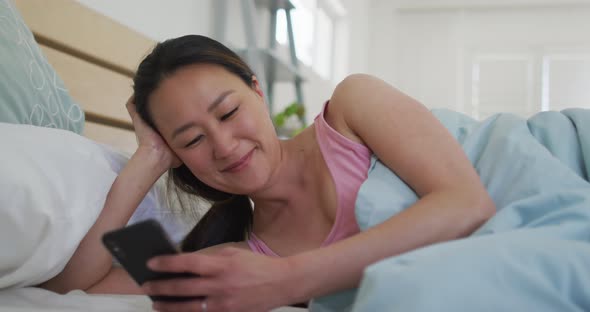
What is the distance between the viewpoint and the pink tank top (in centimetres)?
103

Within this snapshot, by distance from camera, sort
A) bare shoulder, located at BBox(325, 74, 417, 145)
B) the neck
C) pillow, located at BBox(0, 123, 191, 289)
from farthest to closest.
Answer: the neck < bare shoulder, located at BBox(325, 74, 417, 145) < pillow, located at BBox(0, 123, 191, 289)

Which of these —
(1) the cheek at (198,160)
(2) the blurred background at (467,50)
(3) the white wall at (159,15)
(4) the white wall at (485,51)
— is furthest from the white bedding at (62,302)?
(4) the white wall at (485,51)

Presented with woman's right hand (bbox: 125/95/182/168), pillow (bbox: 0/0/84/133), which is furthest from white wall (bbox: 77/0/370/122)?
woman's right hand (bbox: 125/95/182/168)

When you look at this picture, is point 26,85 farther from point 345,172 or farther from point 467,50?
point 467,50

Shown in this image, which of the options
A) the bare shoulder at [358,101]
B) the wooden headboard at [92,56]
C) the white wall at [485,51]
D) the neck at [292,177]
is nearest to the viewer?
the bare shoulder at [358,101]

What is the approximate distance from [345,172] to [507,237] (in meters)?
0.46

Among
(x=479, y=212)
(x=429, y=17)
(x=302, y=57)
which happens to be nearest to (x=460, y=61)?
(x=429, y=17)

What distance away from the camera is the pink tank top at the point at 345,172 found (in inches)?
40.4

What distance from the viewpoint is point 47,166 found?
0.90m

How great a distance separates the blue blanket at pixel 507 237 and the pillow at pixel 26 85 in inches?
24.9

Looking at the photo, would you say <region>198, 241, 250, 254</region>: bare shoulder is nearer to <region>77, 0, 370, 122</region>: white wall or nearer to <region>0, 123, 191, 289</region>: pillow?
<region>0, 123, 191, 289</region>: pillow

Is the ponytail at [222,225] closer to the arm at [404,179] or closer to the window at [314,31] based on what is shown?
the arm at [404,179]

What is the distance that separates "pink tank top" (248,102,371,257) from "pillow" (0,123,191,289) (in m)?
0.41

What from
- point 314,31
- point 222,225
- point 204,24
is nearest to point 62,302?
point 222,225
